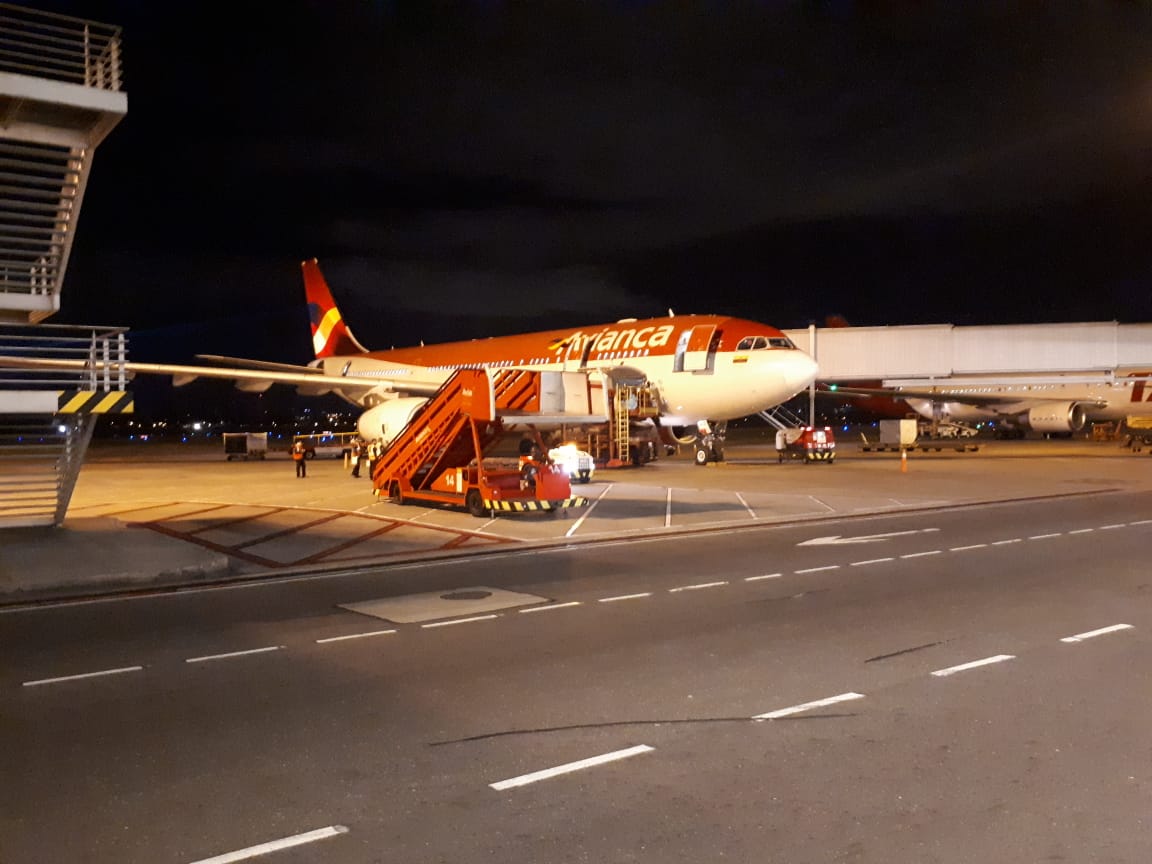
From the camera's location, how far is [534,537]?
53.1 ft

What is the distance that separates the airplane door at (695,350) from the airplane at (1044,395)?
20.5 m

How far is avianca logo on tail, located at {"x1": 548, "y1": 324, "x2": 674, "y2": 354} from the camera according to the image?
29.8 m

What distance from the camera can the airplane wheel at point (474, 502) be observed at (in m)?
18.7

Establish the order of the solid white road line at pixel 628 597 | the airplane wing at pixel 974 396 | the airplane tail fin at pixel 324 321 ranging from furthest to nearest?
the airplane wing at pixel 974 396 < the airplane tail fin at pixel 324 321 < the solid white road line at pixel 628 597

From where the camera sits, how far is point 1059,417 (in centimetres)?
4675

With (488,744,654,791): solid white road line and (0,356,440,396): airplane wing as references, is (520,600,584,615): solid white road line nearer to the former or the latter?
(488,744,654,791): solid white road line

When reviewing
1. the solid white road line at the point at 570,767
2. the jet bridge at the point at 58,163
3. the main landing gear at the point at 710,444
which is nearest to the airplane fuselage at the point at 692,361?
the main landing gear at the point at 710,444

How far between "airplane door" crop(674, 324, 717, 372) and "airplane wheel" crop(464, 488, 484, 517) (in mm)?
Answer: 11418

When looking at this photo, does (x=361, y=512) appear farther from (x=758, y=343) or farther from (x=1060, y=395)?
Answer: (x=1060, y=395)

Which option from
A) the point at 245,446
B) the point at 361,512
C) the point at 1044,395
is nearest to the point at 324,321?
the point at 245,446

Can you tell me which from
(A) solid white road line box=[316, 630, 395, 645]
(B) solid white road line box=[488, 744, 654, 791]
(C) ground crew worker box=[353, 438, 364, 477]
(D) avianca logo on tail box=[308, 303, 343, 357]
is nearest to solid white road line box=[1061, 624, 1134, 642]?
(B) solid white road line box=[488, 744, 654, 791]

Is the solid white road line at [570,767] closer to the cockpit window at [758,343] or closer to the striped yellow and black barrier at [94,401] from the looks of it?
the striped yellow and black barrier at [94,401]

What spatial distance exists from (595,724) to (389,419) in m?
19.8

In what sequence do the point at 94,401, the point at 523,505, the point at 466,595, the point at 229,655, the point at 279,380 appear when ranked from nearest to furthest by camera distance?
the point at 229,655, the point at 466,595, the point at 94,401, the point at 523,505, the point at 279,380
